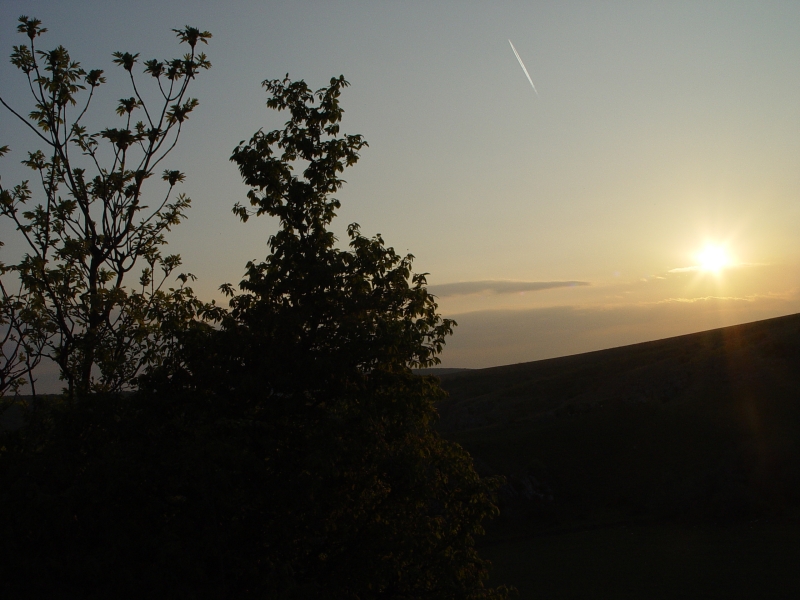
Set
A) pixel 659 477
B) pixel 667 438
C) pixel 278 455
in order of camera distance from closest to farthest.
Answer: pixel 278 455
pixel 659 477
pixel 667 438

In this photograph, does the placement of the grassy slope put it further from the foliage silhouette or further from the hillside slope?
the foliage silhouette

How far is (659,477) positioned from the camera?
4619cm

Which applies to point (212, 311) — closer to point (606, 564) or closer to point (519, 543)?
point (606, 564)

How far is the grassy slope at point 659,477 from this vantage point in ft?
105

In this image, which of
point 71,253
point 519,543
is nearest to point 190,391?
point 71,253

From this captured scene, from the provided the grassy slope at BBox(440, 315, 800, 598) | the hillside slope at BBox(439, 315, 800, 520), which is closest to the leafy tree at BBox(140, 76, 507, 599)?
the grassy slope at BBox(440, 315, 800, 598)

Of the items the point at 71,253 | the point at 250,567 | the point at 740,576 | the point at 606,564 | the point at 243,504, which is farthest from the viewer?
the point at 606,564

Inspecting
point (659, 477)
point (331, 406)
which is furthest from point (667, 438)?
point (331, 406)

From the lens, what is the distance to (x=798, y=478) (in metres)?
42.8

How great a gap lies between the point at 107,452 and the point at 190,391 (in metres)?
Answer: 1.97

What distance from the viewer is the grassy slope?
105 feet

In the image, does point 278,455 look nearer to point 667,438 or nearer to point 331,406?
point 331,406

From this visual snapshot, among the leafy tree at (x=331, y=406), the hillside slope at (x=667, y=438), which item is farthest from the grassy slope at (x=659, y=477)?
the leafy tree at (x=331, y=406)

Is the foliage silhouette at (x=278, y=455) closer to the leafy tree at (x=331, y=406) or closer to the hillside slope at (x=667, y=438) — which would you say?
the leafy tree at (x=331, y=406)
